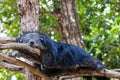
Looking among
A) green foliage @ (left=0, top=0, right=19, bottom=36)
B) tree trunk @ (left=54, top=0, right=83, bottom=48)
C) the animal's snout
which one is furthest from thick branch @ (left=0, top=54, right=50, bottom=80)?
green foliage @ (left=0, top=0, right=19, bottom=36)

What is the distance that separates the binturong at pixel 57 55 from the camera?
9.04ft

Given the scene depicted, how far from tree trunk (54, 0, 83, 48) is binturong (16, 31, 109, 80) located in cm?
127

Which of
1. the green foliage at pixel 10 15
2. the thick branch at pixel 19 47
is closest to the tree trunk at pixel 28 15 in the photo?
the thick branch at pixel 19 47

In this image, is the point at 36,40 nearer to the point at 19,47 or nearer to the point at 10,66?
the point at 19,47

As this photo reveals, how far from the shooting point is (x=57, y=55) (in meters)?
2.90

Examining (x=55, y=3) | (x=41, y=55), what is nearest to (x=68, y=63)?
(x=41, y=55)

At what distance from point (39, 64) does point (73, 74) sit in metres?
0.32

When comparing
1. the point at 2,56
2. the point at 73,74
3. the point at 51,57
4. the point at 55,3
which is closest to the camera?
the point at 2,56

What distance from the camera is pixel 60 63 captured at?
292 centimetres

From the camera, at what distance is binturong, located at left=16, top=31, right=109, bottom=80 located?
108 inches

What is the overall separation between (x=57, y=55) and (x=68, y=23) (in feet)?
5.35

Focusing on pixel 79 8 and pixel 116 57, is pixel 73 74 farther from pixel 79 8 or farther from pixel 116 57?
pixel 79 8

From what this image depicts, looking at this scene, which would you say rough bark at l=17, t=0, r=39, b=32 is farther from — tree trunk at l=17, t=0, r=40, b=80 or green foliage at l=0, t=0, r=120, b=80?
green foliage at l=0, t=0, r=120, b=80

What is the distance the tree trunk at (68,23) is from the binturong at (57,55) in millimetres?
1267
